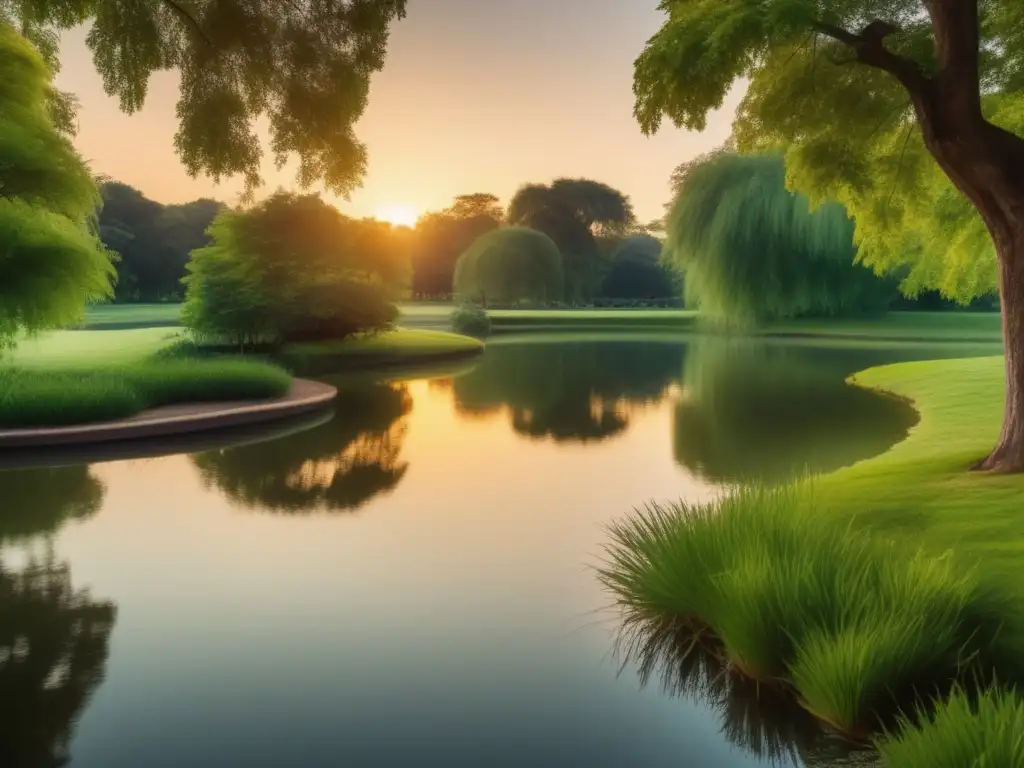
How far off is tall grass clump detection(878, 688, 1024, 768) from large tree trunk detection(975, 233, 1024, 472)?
6053mm

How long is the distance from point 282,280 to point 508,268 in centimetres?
4723

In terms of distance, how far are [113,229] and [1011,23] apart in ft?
238

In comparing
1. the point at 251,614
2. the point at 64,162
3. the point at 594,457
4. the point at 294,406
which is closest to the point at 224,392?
the point at 294,406

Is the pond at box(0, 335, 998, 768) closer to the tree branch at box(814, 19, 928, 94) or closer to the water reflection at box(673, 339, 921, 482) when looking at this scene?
the water reflection at box(673, 339, 921, 482)

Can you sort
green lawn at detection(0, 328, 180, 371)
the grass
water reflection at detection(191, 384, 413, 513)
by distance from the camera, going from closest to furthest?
water reflection at detection(191, 384, 413, 513)
green lawn at detection(0, 328, 180, 371)
the grass

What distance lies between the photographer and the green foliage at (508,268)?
251 feet

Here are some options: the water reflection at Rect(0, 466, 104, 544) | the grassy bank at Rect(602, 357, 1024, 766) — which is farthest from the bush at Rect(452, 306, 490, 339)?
the grassy bank at Rect(602, 357, 1024, 766)

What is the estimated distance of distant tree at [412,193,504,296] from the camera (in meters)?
102

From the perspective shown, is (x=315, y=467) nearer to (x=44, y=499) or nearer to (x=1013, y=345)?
(x=44, y=499)

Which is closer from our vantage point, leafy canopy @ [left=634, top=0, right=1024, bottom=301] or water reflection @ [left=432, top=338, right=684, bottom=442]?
leafy canopy @ [left=634, top=0, right=1024, bottom=301]

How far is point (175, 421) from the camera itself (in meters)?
15.1

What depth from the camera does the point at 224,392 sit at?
1809 centimetres

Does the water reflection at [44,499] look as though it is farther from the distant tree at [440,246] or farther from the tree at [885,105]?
the distant tree at [440,246]

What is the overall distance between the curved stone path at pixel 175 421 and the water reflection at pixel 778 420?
7091mm
